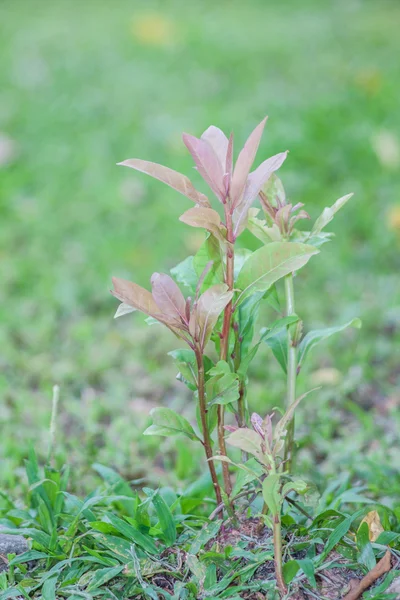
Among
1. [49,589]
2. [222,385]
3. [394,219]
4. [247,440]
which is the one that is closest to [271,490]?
[247,440]

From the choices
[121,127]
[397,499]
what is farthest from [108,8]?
[397,499]

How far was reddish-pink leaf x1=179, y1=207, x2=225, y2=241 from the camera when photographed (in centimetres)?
117

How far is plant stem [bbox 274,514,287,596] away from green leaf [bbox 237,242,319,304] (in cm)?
39

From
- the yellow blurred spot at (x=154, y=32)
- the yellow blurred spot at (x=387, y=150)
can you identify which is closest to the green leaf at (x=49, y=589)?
the yellow blurred spot at (x=387, y=150)

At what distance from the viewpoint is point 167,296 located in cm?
121

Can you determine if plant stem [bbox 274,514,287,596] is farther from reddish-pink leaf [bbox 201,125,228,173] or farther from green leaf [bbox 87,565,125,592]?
reddish-pink leaf [bbox 201,125,228,173]

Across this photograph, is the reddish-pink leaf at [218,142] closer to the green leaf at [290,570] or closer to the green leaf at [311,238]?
the green leaf at [311,238]

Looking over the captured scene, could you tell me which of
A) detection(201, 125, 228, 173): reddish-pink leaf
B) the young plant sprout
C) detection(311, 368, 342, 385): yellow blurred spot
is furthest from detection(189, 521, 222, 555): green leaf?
detection(311, 368, 342, 385): yellow blurred spot

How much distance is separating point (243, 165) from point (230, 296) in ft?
0.76

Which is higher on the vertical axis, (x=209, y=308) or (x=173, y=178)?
(x=173, y=178)

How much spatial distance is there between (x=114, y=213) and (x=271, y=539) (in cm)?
227

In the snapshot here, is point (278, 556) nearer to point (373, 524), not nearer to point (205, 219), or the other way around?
point (373, 524)

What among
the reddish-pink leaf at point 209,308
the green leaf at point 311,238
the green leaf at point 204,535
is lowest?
the green leaf at point 204,535

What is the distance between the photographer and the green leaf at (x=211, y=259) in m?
1.27
